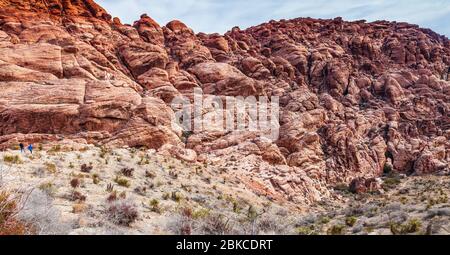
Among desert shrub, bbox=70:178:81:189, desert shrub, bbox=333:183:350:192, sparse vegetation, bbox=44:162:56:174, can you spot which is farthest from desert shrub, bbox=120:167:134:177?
desert shrub, bbox=333:183:350:192

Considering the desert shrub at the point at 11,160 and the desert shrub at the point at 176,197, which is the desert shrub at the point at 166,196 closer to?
the desert shrub at the point at 176,197

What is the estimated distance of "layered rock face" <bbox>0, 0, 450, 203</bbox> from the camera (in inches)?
1291

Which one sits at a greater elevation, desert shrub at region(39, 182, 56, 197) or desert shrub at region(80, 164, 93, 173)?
desert shrub at region(80, 164, 93, 173)

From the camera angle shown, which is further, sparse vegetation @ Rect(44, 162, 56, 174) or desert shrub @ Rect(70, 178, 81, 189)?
sparse vegetation @ Rect(44, 162, 56, 174)

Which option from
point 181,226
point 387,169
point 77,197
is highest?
point 77,197

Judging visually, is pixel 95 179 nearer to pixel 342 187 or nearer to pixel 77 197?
pixel 77 197

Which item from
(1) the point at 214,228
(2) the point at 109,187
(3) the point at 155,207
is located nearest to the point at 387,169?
(3) the point at 155,207

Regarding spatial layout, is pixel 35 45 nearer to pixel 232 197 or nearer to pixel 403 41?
pixel 232 197

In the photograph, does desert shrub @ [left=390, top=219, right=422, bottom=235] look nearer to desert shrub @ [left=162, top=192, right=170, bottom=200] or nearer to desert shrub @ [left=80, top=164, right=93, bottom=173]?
desert shrub @ [left=162, top=192, right=170, bottom=200]

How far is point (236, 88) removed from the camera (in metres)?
47.8

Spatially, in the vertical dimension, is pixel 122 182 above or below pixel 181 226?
above

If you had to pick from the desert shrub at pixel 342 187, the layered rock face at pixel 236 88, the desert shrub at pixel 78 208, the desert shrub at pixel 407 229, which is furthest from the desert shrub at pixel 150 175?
the desert shrub at pixel 342 187

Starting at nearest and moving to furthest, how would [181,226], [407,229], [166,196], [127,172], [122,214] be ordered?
[181,226] < [407,229] < [122,214] < [166,196] < [127,172]

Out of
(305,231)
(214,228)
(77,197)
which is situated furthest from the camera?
(77,197)
